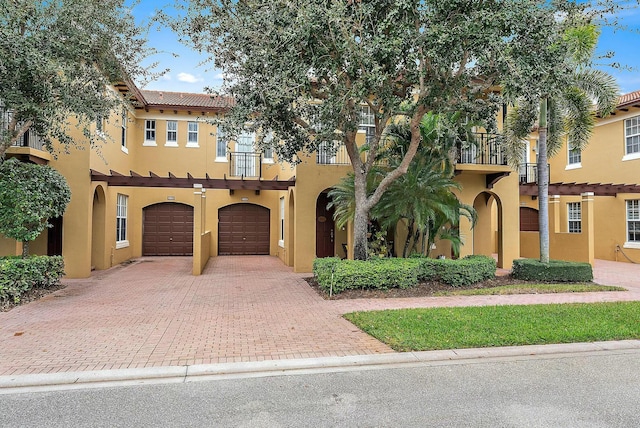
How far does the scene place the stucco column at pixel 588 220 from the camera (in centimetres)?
1590

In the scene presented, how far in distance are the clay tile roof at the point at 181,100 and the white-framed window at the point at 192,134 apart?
3.22ft

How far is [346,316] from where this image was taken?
8.14 meters

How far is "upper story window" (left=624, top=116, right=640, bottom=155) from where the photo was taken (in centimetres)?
1823

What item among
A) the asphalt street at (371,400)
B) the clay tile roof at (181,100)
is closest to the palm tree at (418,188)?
the asphalt street at (371,400)

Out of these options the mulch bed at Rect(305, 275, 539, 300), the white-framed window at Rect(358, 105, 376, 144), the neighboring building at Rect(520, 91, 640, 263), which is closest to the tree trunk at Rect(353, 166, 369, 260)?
the mulch bed at Rect(305, 275, 539, 300)

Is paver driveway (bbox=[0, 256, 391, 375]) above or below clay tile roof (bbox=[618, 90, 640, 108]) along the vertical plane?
below

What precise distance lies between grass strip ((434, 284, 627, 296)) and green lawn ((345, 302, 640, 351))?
5.98 ft

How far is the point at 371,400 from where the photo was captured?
4512 mm

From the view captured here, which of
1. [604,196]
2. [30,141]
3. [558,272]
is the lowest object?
[558,272]

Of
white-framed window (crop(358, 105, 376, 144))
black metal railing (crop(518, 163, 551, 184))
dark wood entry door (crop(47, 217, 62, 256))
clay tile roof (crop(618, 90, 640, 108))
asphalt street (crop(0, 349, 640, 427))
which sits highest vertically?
clay tile roof (crop(618, 90, 640, 108))

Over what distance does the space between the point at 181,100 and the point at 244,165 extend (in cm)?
461

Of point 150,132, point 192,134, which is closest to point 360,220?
point 192,134

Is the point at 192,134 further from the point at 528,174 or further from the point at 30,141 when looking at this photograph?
the point at 528,174

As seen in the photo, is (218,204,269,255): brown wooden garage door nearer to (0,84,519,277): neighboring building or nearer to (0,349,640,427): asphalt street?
(0,84,519,277): neighboring building
